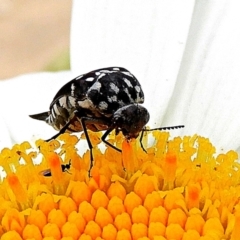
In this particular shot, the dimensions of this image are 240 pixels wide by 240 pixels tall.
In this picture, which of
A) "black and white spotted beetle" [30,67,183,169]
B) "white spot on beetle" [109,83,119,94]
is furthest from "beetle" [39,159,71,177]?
"white spot on beetle" [109,83,119,94]

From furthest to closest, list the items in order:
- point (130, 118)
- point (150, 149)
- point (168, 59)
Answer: point (168, 59), point (150, 149), point (130, 118)

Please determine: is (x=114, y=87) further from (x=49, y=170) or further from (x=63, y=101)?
(x=49, y=170)

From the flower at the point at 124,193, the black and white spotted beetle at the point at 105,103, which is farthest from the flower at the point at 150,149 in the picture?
the black and white spotted beetle at the point at 105,103

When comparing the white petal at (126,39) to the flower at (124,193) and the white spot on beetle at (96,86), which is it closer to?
the flower at (124,193)

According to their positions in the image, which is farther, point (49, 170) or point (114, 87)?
point (49, 170)

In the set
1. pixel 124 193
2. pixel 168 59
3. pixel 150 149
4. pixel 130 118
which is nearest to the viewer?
pixel 130 118

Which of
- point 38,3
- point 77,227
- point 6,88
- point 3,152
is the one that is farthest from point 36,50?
point 77,227

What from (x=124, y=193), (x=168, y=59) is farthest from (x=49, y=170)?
(x=168, y=59)

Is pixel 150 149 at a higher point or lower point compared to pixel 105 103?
lower
